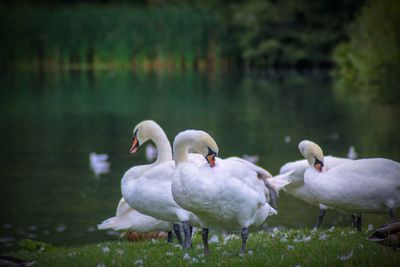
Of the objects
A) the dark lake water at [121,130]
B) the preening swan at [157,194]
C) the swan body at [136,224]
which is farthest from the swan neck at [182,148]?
the dark lake water at [121,130]

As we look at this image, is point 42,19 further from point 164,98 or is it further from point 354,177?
point 354,177

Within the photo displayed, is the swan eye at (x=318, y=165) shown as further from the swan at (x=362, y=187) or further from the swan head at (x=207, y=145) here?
the swan head at (x=207, y=145)

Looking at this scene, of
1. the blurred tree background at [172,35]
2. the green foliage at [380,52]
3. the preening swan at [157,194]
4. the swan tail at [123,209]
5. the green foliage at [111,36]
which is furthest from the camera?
the blurred tree background at [172,35]

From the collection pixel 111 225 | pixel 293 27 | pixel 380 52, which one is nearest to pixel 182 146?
pixel 111 225

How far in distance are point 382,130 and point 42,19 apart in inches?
1557

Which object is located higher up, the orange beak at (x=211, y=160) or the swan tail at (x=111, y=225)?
the orange beak at (x=211, y=160)

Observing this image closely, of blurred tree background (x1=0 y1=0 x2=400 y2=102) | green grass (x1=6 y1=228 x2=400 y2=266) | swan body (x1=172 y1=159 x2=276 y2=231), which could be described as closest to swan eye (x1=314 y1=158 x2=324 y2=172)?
green grass (x1=6 y1=228 x2=400 y2=266)

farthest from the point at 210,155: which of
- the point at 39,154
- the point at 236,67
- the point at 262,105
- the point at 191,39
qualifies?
the point at 236,67

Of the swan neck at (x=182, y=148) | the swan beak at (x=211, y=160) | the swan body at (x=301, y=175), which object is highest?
the swan neck at (x=182, y=148)

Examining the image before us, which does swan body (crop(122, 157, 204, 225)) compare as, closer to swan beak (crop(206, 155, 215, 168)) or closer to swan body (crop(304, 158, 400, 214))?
swan beak (crop(206, 155, 215, 168))

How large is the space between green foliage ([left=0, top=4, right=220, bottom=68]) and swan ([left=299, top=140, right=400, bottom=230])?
160 feet

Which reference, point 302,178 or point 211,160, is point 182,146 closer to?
point 211,160

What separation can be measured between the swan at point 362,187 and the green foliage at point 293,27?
50847 millimetres

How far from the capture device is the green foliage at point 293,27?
197ft
